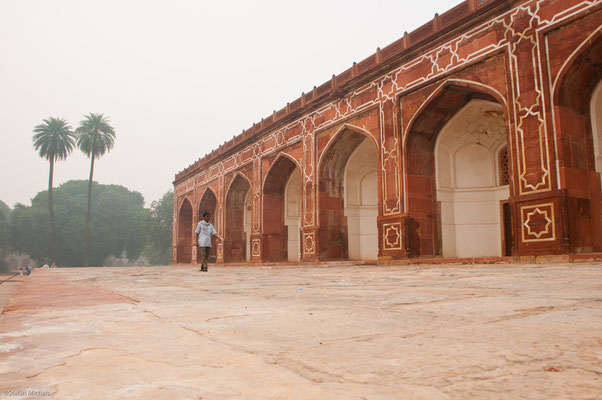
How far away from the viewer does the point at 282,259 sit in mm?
16125

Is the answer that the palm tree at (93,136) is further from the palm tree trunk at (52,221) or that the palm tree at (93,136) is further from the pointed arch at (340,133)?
the pointed arch at (340,133)

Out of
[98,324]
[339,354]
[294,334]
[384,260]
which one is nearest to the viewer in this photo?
[339,354]

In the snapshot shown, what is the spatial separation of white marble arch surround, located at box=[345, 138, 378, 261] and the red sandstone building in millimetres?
37

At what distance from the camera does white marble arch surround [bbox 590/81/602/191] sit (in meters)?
7.77

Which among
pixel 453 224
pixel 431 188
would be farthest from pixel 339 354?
pixel 453 224

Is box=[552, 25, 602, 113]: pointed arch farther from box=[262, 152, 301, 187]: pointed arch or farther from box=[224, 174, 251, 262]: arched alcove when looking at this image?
box=[224, 174, 251, 262]: arched alcove

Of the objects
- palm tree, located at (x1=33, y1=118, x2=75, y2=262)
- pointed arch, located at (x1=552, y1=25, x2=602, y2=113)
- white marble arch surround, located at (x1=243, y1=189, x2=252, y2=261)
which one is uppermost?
palm tree, located at (x1=33, y1=118, x2=75, y2=262)

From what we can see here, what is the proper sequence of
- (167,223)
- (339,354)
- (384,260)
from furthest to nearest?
1. (167,223)
2. (384,260)
3. (339,354)

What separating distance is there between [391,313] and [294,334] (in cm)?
53

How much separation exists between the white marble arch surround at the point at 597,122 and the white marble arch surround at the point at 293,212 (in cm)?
1010

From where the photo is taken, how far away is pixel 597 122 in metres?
7.90

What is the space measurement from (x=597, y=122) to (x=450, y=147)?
3.63 meters

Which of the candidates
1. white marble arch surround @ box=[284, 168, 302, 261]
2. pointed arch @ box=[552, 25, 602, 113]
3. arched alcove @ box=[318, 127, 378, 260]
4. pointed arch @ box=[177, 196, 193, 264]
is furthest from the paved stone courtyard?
pointed arch @ box=[177, 196, 193, 264]

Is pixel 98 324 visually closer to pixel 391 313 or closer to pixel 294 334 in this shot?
pixel 294 334
